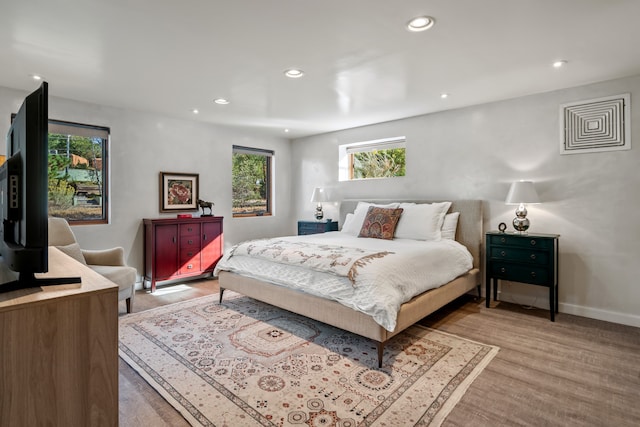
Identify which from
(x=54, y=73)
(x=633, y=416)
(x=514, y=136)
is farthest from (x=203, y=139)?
(x=633, y=416)

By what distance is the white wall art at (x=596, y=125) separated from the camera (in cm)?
316

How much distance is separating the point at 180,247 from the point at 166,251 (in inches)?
7.3

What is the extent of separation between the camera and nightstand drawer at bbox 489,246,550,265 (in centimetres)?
329

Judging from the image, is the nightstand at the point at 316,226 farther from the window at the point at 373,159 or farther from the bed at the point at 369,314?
the bed at the point at 369,314

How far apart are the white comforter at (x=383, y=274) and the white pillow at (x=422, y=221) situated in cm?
14

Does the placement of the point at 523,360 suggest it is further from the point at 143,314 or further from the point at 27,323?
the point at 143,314

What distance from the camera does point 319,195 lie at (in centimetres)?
538

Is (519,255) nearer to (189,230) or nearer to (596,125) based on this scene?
(596,125)

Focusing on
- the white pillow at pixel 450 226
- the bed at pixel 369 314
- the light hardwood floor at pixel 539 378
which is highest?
the white pillow at pixel 450 226

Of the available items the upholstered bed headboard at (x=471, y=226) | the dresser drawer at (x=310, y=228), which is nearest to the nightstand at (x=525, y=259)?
the upholstered bed headboard at (x=471, y=226)

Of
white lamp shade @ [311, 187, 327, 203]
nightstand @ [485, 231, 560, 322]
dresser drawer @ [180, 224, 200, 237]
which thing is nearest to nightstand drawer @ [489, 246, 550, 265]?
nightstand @ [485, 231, 560, 322]

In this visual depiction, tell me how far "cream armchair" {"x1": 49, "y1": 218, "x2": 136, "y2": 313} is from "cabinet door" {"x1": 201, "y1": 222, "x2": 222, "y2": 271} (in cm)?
120

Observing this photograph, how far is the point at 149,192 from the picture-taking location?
175 inches

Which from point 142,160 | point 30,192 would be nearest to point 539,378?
point 30,192
